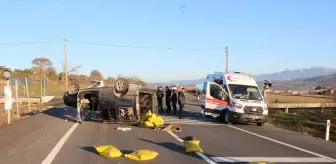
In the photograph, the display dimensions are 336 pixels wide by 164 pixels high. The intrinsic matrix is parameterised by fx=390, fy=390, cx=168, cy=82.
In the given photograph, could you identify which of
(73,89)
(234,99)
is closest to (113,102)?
(73,89)

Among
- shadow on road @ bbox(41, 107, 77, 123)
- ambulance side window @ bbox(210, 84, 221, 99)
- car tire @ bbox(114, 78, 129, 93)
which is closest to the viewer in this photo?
car tire @ bbox(114, 78, 129, 93)

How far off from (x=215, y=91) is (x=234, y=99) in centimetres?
157

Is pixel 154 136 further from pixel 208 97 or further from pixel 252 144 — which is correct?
pixel 208 97

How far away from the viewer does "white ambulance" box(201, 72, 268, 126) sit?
17.6 m

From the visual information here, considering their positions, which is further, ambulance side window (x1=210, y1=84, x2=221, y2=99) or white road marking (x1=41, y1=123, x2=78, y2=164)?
ambulance side window (x1=210, y1=84, x2=221, y2=99)

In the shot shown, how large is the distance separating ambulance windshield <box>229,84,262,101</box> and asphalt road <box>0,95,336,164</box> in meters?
4.75

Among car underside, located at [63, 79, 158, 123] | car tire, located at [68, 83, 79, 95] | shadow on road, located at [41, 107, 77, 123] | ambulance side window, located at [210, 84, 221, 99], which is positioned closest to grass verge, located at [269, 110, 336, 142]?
ambulance side window, located at [210, 84, 221, 99]

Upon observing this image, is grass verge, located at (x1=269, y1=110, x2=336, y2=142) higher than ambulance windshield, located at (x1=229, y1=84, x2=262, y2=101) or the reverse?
the reverse

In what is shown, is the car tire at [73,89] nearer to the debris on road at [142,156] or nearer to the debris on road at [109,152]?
the debris on road at [109,152]

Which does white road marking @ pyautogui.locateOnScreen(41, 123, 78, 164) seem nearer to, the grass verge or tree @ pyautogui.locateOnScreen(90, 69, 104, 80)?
the grass verge

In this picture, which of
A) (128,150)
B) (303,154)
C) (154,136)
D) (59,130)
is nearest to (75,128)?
(59,130)

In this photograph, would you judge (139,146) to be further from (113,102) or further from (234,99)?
(234,99)

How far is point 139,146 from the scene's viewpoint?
34.0 ft

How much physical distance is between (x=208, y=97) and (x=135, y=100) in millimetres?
5493
